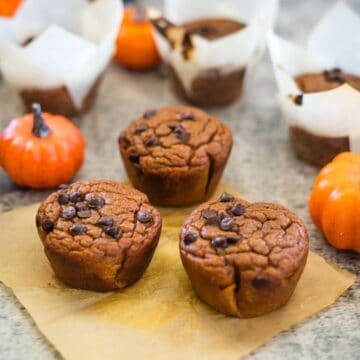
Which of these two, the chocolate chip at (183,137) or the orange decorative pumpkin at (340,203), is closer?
the orange decorative pumpkin at (340,203)

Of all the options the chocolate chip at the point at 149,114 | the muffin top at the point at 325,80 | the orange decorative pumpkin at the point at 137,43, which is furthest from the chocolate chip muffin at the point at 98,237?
the orange decorative pumpkin at the point at 137,43

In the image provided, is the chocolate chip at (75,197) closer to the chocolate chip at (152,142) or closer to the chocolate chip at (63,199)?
the chocolate chip at (63,199)

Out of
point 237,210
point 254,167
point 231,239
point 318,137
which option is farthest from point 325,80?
point 231,239

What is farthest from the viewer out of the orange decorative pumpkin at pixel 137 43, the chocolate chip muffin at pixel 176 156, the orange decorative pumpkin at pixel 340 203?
the orange decorative pumpkin at pixel 137 43

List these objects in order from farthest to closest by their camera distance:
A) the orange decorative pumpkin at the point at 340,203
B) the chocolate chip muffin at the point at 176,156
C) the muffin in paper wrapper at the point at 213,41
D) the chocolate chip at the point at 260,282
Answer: the muffin in paper wrapper at the point at 213,41 < the chocolate chip muffin at the point at 176,156 < the orange decorative pumpkin at the point at 340,203 < the chocolate chip at the point at 260,282

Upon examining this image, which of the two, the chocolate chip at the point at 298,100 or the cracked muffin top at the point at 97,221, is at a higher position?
the chocolate chip at the point at 298,100

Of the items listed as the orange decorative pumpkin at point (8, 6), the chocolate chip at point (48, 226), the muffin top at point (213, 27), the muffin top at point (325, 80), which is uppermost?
the orange decorative pumpkin at point (8, 6)

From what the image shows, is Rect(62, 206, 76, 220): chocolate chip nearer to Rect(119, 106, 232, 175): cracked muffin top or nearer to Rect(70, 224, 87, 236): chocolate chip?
Rect(70, 224, 87, 236): chocolate chip
